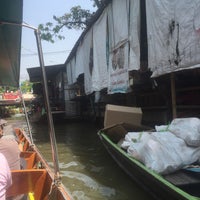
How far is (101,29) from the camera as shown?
373 inches

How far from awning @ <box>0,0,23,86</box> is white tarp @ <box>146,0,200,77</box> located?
2454mm

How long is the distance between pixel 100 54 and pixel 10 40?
588 centimetres

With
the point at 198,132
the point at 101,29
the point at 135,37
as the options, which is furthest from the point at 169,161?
the point at 101,29

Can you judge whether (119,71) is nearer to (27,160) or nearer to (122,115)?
(122,115)

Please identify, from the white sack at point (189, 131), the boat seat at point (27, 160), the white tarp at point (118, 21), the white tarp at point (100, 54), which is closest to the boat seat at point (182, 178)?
the white sack at point (189, 131)

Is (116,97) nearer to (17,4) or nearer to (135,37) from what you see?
(135,37)

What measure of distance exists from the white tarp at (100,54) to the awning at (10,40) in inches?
114

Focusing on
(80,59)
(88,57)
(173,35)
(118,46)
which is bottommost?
(173,35)

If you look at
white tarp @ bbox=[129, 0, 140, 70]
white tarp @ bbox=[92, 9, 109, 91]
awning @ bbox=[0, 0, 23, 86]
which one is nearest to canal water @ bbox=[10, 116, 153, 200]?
white tarp @ bbox=[92, 9, 109, 91]

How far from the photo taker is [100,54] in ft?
32.1

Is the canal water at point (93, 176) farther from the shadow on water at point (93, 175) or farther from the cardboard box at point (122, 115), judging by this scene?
the cardboard box at point (122, 115)

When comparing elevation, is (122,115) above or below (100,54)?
below

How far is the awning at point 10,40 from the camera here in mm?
2594

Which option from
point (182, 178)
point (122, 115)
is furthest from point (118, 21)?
point (182, 178)
